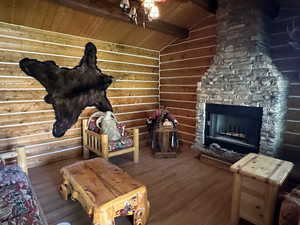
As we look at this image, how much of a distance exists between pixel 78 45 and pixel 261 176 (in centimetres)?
351

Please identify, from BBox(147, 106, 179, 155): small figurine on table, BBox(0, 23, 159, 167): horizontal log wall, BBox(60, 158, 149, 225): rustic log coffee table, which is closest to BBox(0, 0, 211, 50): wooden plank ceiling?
BBox(0, 23, 159, 167): horizontal log wall

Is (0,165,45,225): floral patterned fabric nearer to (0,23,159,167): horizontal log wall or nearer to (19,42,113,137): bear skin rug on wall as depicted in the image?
(0,23,159,167): horizontal log wall

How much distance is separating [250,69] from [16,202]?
11.2 ft

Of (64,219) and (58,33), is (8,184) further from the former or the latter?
(58,33)

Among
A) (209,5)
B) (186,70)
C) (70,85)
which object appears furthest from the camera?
(186,70)

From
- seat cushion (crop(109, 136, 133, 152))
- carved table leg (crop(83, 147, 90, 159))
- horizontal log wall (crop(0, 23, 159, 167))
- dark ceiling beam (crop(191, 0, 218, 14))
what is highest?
dark ceiling beam (crop(191, 0, 218, 14))

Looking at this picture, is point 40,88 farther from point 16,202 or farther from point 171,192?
point 171,192

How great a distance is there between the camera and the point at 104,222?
1506 millimetres

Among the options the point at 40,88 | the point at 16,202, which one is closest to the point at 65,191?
the point at 16,202

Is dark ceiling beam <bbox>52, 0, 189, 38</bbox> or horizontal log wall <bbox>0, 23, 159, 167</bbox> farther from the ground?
dark ceiling beam <bbox>52, 0, 189, 38</bbox>

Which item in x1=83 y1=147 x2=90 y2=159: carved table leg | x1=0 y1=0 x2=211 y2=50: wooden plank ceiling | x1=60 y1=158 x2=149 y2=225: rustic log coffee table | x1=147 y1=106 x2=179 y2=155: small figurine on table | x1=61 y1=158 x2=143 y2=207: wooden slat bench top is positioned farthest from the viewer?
x1=147 y1=106 x2=179 y2=155: small figurine on table

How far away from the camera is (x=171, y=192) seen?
2.42 m

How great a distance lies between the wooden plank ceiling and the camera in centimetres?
254

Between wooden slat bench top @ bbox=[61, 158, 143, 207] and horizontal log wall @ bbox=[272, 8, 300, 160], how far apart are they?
2.66 m
